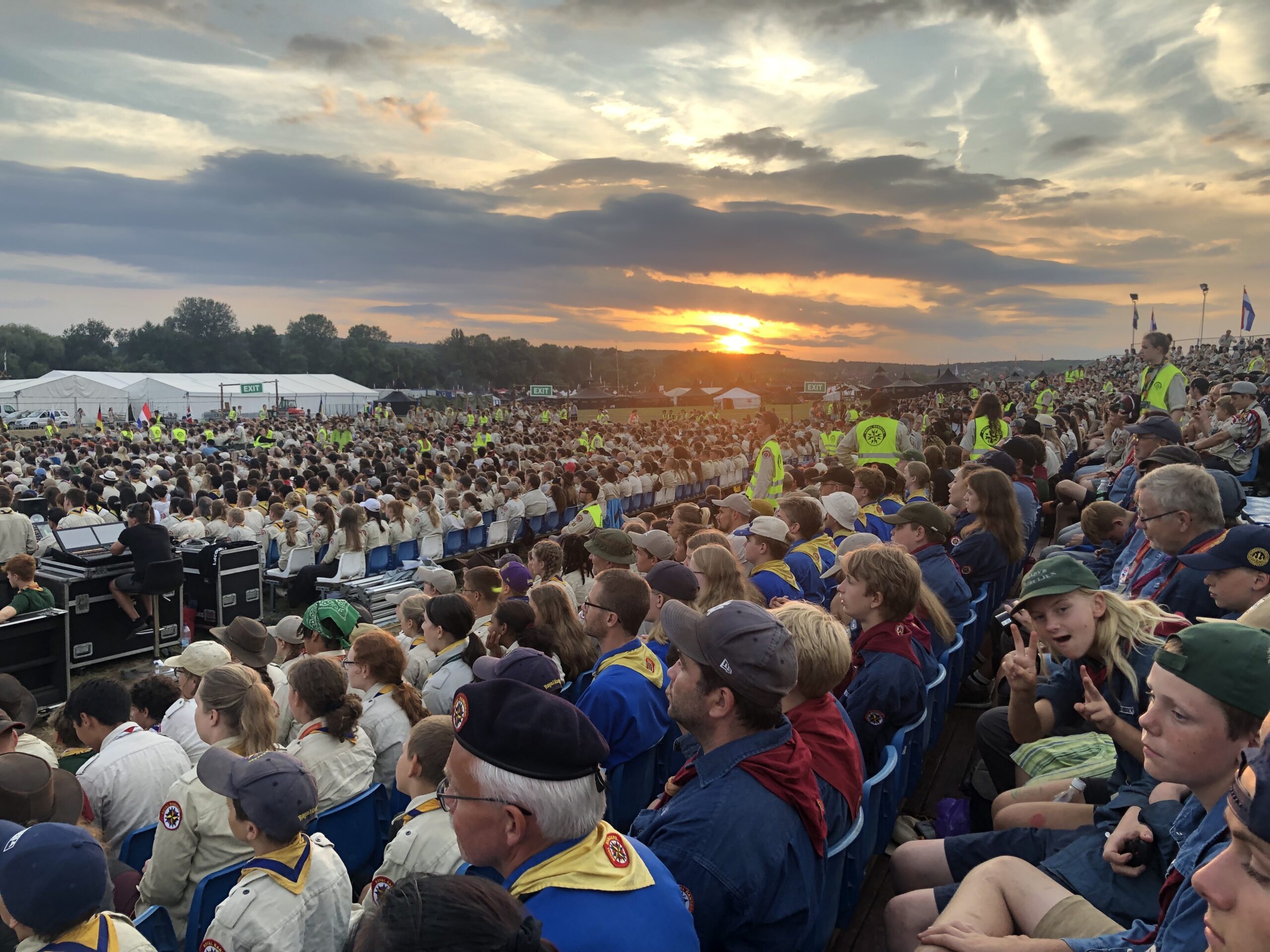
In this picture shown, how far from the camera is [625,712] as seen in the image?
3447mm

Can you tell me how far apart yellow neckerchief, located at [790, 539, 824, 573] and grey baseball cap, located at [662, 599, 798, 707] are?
367cm

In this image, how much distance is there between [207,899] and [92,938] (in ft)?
1.89

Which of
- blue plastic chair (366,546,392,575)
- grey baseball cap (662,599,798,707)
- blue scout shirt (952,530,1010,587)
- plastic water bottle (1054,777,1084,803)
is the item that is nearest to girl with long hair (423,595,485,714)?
grey baseball cap (662,599,798,707)

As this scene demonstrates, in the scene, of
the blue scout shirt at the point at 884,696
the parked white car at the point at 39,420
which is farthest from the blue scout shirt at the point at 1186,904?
the parked white car at the point at 39,420

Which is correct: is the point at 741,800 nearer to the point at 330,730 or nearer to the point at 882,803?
the point at 882,803

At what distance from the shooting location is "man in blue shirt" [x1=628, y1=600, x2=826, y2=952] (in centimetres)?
220

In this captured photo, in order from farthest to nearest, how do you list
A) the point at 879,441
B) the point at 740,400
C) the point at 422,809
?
the point at 740,400 < the point at 879,441 < the point at 422,809

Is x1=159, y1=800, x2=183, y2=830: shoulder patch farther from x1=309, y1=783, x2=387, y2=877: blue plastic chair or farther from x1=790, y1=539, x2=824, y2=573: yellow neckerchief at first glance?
x1=790, y1=539, x2=824, y2=573: yellow neckerchief

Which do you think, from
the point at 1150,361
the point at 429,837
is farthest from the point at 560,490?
the point at 429,837

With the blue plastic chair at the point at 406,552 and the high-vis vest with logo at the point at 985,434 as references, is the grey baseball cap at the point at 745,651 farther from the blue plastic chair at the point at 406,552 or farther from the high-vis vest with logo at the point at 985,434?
the blue plastic chair at the point at 406,552

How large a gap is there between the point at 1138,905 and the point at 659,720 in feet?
6.04

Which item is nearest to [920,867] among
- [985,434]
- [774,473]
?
[774,473]

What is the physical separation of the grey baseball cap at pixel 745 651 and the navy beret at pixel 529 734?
22.5 inches

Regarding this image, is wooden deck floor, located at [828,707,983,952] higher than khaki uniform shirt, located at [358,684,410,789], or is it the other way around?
khaki uniform shirt, located at [358,684,410,789]
